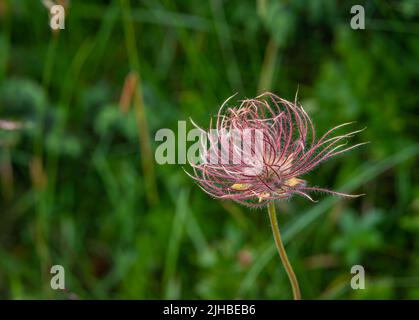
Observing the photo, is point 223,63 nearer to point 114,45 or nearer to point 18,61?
point 114,45

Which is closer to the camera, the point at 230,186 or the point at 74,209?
the point at 230,186

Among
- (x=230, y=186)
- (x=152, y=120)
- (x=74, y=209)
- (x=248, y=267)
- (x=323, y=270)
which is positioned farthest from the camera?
(x=74, y=209)

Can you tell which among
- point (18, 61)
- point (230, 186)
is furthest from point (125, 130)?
point (230, 186)

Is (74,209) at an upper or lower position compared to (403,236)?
upper

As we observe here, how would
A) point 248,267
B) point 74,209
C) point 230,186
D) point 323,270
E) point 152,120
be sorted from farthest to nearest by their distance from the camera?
point 74,209, point 152,120, point 323,270, point 248,267, point 230,186

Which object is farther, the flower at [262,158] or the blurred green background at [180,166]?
the blurred green background at [180,166]
